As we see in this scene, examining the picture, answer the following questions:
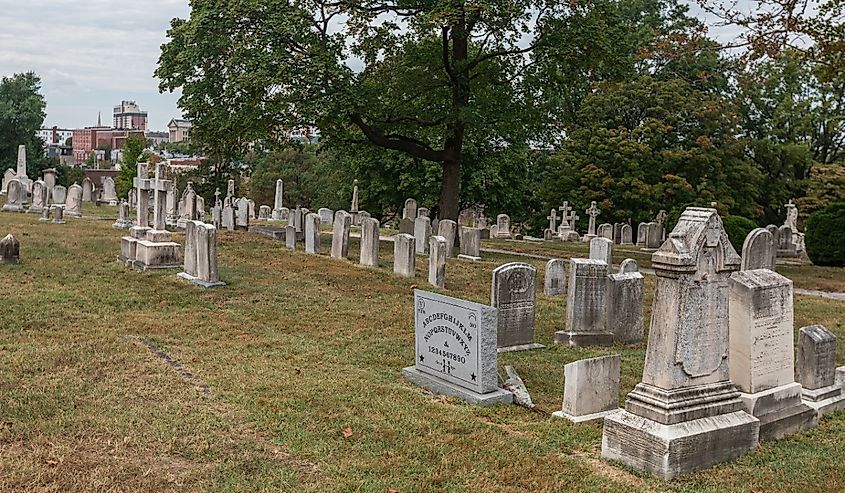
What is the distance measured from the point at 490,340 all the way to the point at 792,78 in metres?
35.8

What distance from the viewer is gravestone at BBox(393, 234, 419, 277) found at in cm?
1596

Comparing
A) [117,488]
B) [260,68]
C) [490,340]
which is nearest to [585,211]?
[260,68]

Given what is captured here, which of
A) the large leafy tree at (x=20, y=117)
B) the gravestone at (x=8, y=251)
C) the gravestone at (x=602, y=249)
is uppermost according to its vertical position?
the large leafy tree at (x=20, y=117)

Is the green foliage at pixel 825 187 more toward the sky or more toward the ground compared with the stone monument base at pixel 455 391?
more toward the sky

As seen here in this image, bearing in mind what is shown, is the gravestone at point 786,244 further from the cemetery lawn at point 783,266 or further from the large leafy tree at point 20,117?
the large leafy tree at point 20,117

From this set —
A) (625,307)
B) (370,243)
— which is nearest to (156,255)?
(370,243)

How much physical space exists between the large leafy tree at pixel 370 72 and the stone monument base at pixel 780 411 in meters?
12.7

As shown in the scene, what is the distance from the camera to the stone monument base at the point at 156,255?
14852 millimetres

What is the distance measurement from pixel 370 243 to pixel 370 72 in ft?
22.8

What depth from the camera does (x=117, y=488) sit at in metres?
5.02

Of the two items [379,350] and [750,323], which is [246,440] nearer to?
[379,350]

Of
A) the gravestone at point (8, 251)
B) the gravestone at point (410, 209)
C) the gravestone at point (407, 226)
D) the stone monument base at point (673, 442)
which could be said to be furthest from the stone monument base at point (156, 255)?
the gravestone at point (410, 209)

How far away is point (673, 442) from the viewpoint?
221 inches

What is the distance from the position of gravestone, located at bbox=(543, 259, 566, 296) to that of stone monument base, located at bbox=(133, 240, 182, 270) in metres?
7.29
